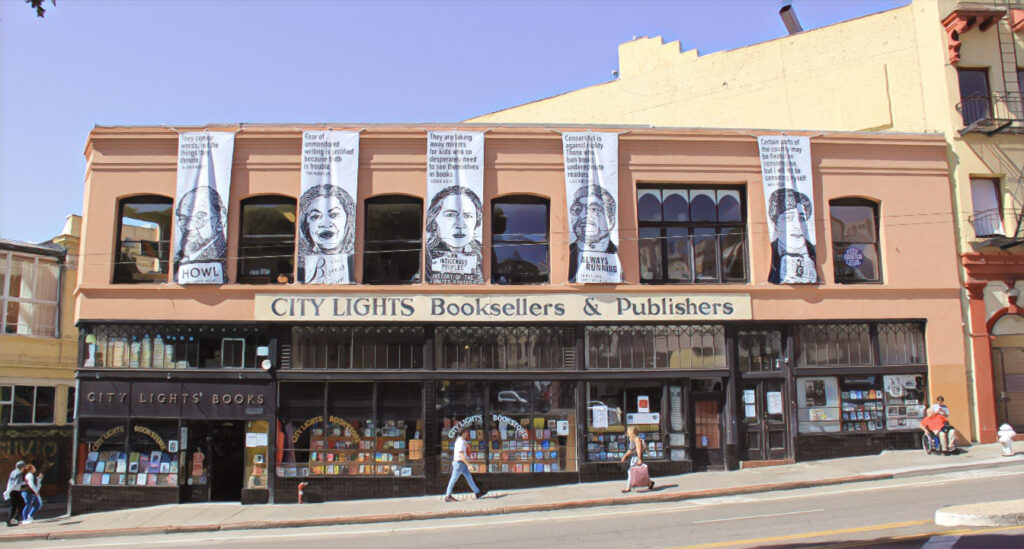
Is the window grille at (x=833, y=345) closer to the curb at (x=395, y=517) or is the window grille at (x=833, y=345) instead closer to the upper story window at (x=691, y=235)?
the upper story window at (x=691, y=235)

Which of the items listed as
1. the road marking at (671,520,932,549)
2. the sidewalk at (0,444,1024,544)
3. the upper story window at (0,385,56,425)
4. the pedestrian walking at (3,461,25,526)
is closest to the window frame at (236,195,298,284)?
the sidewalk at (0,444,1024,544)

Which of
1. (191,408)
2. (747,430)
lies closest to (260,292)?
(191,408)

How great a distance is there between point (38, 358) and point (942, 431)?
87.0 feet

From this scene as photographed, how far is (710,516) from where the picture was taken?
13.8 meters

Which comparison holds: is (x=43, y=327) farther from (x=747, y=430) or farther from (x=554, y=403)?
(x=747, y=430)

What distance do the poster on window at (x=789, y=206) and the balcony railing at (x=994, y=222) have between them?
15.6 ft

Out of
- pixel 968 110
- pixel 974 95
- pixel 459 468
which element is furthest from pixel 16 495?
pixel 974 95

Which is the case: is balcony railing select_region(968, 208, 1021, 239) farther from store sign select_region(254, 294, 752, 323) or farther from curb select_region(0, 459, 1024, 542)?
curb select_region(0, 459, 1024, 542)

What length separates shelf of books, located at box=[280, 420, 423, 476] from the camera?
18125mm

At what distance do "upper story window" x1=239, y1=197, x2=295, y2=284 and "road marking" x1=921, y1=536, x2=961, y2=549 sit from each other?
47.4ft

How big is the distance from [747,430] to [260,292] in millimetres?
12431

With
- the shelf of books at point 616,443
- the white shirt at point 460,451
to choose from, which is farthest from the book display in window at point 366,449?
the shelf of books at point 616,443

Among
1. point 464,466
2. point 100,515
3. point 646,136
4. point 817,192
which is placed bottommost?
point 100,515

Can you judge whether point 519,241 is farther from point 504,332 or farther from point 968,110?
point 968,110
